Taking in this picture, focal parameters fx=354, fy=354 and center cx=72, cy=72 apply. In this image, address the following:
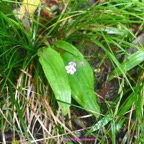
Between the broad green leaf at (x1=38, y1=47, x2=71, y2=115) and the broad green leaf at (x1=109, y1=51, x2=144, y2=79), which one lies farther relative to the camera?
the broad green leaf at (x1=109, y1=51, x2=144, y2=79)

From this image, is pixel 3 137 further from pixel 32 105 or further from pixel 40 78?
pixel 40 78

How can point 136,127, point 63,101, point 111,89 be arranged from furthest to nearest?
point 111,89 < point 136,127 < point 63,101

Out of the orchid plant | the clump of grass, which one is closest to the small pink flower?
the orchid plant

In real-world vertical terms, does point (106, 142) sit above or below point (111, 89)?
below

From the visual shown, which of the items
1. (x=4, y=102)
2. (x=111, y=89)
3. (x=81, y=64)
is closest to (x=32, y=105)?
(x=4, y=102)

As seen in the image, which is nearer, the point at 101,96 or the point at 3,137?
the point at 3,137

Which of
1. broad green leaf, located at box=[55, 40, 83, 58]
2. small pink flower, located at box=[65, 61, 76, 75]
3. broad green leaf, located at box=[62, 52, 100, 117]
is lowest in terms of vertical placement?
broad green leaf, located at box=[62, 52, 100, 117]

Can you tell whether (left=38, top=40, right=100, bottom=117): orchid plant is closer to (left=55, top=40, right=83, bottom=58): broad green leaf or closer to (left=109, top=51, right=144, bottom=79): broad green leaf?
(left=55, top=40, right=83, bottom=58): broad green leaf

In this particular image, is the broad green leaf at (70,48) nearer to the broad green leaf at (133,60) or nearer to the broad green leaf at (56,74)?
the broad green leaf at (56,74)
